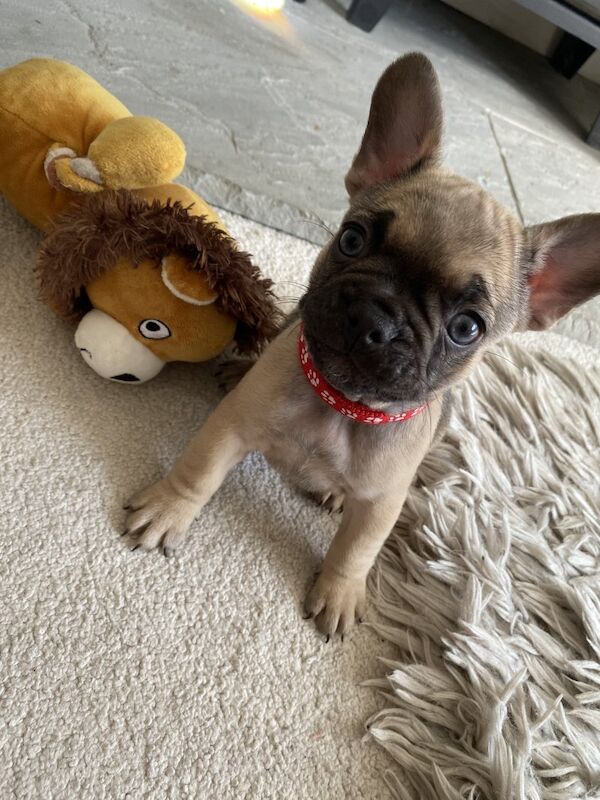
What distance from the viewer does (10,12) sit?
2422 millimetres

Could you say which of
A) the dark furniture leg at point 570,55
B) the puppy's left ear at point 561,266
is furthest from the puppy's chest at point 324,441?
the dark furniture leg at point 570,55

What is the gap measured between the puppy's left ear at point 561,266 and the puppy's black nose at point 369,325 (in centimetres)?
42

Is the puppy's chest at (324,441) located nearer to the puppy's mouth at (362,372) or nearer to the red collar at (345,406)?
the red collar at (345,406)

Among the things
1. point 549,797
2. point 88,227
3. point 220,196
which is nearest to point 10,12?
point 220,196

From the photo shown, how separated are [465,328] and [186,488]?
63 cm

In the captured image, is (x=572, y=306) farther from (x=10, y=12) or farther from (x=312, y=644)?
(x=10, y=12)

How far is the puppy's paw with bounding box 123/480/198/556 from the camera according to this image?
53.4 inches

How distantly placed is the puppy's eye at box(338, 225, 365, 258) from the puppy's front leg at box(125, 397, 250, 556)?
385 millimetres

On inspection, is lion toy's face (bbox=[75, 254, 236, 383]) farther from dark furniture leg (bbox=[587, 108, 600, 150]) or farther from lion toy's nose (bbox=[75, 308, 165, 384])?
dark furniture leg (bbox=[587, 108, 600, 150])

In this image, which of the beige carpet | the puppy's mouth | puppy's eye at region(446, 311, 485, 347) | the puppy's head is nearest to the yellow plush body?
the beige carpet

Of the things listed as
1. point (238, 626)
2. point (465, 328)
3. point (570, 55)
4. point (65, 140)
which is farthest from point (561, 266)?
point (570, 55)

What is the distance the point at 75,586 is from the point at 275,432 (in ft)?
1.53

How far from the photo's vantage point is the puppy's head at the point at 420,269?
1076 millimetres

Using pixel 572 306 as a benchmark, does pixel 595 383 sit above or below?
below
